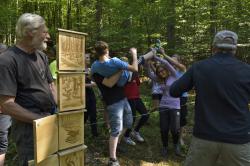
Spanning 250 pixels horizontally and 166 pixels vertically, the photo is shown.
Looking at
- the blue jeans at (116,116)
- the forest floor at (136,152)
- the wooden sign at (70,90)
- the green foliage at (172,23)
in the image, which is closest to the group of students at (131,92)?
the blue jeans at (116,116)

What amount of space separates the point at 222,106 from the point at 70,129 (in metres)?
1.52

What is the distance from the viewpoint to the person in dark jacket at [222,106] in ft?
12.2

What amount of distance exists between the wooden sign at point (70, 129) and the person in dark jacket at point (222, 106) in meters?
1.10

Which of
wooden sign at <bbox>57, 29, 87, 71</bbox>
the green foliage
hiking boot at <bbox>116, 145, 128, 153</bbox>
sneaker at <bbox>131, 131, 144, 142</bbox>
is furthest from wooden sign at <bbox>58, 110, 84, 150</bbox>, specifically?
the green foliage

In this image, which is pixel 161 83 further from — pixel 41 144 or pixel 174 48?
pixel 174 48

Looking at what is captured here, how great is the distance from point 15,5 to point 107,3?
5514 millimetres

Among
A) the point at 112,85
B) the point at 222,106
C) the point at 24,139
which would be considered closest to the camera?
the point at 24,139

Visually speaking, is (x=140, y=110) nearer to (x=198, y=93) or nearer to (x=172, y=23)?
(x=198, y=93)

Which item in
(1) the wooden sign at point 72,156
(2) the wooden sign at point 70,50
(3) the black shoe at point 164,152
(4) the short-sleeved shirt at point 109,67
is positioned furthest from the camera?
(3) the black shoe at point 164,152

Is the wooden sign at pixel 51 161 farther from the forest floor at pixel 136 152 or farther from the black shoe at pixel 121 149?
the black shoe at pixel 121 149

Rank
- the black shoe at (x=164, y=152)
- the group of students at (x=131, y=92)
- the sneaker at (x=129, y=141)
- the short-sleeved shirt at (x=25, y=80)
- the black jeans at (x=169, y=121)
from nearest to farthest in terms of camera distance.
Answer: the short-sleeved shirt at (x=25, y=80), the group of students at (x=131, y=92), the black jeans at (x=169, y=121), the black shoe at (x=164, y=152), the sneaker at (x=129, y=141)

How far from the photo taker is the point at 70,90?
346 centimetres

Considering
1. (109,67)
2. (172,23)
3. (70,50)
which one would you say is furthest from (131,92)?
(172,23)

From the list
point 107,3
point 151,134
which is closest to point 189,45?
point 107,3
